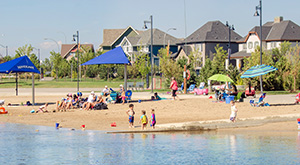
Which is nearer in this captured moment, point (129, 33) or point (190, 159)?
point (190, 159)

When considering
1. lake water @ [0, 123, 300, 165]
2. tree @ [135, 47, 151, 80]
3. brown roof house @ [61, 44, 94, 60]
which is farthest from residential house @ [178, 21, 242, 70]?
lake water @ [0, 123, 300, 165]

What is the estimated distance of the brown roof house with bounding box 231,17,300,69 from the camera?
78863 millimetres

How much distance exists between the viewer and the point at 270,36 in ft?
262

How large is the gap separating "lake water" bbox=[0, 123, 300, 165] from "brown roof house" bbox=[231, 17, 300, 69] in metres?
61.2

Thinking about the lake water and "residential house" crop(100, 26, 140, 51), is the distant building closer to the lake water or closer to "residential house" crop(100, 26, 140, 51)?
"residential house" crop(100, 26, 140, 51)

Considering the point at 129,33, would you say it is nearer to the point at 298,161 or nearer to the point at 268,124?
the point at 268,124

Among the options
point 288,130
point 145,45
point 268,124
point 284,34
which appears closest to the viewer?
point 288,130

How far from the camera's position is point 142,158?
51.3 feet

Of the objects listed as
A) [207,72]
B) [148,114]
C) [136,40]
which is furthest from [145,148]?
[136,40]

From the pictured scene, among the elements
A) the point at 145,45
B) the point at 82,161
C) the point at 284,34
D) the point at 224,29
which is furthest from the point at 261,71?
the point at 145,45

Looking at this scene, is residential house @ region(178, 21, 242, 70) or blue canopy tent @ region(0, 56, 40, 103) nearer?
blue canopy tent @ region(0, 56, 40, 103)

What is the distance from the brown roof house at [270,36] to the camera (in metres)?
78.9

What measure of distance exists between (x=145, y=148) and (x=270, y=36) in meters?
66.4

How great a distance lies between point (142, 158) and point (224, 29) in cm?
8272
